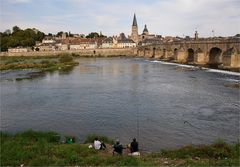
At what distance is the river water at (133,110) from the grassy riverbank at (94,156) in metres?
2.62

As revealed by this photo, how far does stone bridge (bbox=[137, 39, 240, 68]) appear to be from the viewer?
2169 inches

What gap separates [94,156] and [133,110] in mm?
12872

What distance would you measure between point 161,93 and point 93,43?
11687 cm

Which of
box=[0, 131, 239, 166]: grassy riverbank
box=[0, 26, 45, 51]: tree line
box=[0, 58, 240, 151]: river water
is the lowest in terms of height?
box=[0, 58, 240, 151]: river water

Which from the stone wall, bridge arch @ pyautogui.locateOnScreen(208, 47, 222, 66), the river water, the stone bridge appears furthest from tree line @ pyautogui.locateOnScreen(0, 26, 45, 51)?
the river water

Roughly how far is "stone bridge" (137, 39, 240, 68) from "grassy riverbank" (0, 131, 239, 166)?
136ft

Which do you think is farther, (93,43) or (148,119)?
(93,43)

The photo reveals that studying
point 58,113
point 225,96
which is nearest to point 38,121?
point 58,113

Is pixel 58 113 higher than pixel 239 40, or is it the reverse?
pixel 239 40

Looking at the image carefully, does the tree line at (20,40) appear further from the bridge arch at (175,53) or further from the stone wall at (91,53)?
the bridge arch at (175,53)

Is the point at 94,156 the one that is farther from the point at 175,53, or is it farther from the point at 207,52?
the point at 175,53

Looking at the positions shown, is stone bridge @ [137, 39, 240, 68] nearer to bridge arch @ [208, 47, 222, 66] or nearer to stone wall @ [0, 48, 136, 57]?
bridge arch @ [208, 47, 222, 66]

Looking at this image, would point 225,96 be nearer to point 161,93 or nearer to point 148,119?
point 161,93

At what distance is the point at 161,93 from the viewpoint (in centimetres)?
3609
